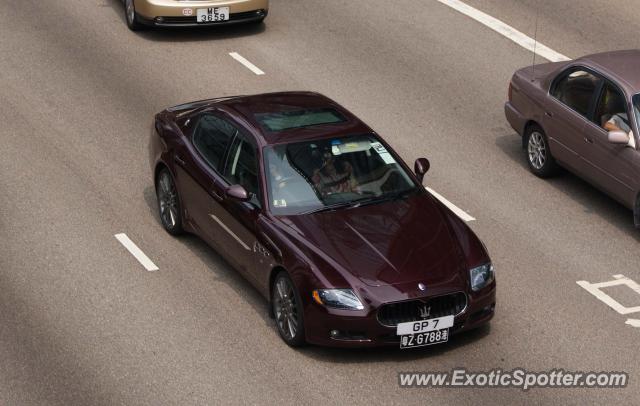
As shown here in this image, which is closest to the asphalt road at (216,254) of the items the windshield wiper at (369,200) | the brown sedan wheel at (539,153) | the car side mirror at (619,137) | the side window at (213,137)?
the brown sedan wheel at (539,153)

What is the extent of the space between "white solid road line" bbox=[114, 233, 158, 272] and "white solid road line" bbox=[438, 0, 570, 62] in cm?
806

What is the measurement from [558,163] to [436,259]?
4430mm

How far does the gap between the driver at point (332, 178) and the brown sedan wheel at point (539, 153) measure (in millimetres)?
3915

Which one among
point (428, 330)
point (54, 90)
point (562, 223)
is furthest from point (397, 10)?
point (428, 330)

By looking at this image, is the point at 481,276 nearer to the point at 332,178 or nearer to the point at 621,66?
the point at 332,178

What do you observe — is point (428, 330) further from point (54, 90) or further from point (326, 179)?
point (54, 90)

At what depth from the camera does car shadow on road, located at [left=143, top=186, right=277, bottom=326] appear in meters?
12.4

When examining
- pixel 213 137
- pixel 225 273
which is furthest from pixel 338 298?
pixel 213 137

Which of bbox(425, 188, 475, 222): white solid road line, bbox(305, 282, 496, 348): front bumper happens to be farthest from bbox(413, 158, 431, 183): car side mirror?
bbox(305, 282, 496, 348): front bumper

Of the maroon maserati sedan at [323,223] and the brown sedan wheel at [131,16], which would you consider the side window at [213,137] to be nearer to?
the maroon maserati sedan at [323,223]

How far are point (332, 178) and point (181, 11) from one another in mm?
8243

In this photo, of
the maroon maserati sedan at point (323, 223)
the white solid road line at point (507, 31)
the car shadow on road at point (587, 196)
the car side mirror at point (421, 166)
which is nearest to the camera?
the maroon maserati sedan at point (323, 223)

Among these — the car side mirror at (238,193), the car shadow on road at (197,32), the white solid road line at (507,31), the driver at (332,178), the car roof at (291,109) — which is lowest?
the car shadow on road at (197,32)

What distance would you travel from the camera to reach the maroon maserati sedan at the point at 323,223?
436 inches
